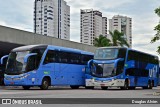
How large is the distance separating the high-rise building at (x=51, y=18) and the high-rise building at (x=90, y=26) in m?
6.05

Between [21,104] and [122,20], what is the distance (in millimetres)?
85620

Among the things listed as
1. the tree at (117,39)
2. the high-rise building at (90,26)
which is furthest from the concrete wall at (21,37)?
the high-rise building at (90,26)

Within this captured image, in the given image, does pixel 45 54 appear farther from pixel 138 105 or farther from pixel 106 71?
pixel 138 105

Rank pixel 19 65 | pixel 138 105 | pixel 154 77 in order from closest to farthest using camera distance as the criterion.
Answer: pixel 138 105 → pixel 19 65 → pixel 154 77

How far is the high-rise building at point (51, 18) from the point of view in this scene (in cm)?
9969

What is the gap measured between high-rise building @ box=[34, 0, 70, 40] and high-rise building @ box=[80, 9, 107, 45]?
6055mm

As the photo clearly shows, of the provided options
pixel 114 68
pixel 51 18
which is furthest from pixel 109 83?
pixel 51 18

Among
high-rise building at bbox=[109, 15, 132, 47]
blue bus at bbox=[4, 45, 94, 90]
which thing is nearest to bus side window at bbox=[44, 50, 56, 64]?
blue bus at bbox=[4, 45, 94, 90]

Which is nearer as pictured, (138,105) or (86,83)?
(138,105)

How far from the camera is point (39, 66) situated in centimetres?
2556

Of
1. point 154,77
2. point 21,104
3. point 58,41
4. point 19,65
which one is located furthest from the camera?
point 58,41

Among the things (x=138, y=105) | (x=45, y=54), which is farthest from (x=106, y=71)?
(x=138, y=105)

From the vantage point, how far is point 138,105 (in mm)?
12914

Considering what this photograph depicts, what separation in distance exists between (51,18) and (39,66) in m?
75.7
